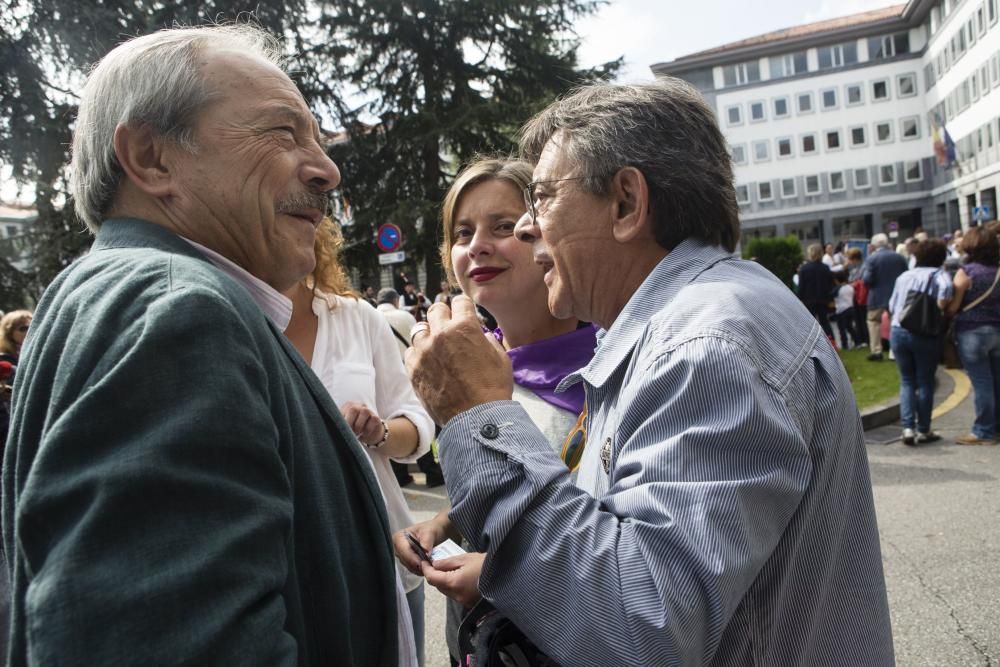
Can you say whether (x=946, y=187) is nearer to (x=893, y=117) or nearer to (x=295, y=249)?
(x=893, y=117)

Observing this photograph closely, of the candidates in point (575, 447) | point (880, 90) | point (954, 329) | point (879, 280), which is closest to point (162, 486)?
point (575, 447)

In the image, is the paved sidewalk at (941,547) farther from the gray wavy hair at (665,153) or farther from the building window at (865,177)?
the building window at (865,177)

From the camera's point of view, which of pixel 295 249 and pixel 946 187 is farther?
pixel 946 187

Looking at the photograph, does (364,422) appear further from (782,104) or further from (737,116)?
(782,104)

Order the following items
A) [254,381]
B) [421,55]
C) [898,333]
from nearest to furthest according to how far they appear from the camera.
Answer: [254,381] < [898,333] < [421,55]

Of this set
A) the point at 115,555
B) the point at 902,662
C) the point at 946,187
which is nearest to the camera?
the point at 115,555

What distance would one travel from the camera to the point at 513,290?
242cm

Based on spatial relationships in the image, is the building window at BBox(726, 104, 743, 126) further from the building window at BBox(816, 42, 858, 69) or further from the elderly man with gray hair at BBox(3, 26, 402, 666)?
the elderly man with gray hair at BBox(3, 26, 402, 666)

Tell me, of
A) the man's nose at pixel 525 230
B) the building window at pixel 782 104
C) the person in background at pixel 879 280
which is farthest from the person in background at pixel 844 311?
the building window at pixel 782 104

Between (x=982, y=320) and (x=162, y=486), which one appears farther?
(x=982, y=320)

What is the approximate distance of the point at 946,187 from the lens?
45156 mm

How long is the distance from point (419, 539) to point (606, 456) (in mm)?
801

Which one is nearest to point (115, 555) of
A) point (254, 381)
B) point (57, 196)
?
point (254, 381)

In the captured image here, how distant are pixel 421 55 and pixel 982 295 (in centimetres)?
1788
